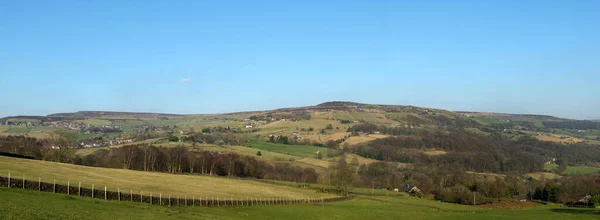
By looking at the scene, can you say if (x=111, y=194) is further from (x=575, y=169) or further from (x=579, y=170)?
(x=575, y=169)

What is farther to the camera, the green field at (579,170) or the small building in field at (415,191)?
the green field at (579,170)

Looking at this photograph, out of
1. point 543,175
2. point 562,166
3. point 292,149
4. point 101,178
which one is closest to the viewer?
point 101,178

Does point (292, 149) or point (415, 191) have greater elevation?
point (292, 149)

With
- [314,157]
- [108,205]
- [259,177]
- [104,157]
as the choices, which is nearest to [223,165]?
[259,177]

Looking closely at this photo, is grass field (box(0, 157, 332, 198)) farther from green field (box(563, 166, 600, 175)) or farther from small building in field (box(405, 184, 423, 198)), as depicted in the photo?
green field (box(563, 166, 600, 175))

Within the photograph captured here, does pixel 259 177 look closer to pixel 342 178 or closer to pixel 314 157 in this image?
pixel 342 178

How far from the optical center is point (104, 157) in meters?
128

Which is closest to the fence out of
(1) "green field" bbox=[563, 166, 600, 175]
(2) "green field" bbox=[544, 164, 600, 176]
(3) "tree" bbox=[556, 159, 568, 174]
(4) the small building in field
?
(4) the small building in field

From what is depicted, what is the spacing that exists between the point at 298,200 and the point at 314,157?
10295 cm

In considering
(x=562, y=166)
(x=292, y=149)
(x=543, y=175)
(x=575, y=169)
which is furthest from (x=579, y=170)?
(x=292, y=149)

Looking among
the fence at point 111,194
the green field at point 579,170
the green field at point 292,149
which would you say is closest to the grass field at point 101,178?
Answer: the fence at point 111,194

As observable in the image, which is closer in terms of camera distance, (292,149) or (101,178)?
(101,178)

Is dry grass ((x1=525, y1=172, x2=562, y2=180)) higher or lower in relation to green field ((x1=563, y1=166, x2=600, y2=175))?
→ lower

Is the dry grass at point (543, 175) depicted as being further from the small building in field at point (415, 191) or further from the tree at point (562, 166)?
the small building in field at point (415, 191)
